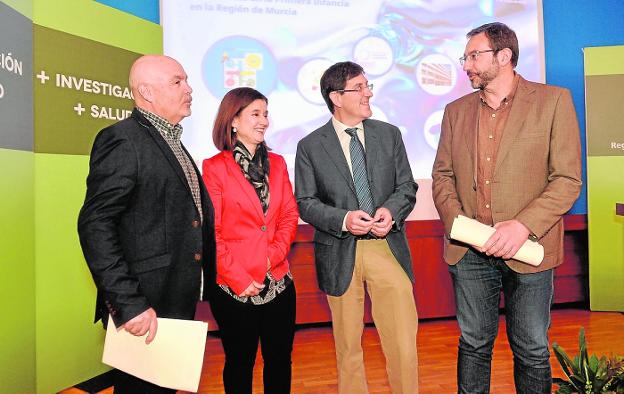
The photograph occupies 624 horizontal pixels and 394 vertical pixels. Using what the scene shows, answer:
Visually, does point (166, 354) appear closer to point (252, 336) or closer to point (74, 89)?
point (252, 336)

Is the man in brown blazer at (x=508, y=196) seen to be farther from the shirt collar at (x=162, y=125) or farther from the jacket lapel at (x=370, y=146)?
the shirt collar at (x=162, y=125)

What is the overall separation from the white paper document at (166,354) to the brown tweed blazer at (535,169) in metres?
1.09

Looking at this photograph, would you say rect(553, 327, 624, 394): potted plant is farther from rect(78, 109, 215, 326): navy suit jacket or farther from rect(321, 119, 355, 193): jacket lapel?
rect(78, 109, 215, 326): navy suit jacket

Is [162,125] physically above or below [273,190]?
above

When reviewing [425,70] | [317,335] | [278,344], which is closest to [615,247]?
[425,70]

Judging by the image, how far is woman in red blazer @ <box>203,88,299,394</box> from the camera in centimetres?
205

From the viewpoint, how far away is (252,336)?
207 centimetres

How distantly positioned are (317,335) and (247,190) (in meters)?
2.38

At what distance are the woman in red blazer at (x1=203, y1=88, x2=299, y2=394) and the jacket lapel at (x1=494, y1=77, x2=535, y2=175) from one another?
0.89 m

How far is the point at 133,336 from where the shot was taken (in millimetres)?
1554

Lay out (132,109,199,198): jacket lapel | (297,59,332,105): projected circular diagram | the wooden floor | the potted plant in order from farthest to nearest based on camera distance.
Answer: (297,59,332,105): projected circular diagram, the wooden floor, the potted plant, (132,109,199,198): jacket lapel

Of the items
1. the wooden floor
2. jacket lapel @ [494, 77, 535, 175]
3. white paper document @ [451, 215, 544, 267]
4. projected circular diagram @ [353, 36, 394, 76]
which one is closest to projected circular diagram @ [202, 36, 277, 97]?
projected circular diagram @ [353, 36, 394, 76]

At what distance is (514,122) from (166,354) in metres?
1.46

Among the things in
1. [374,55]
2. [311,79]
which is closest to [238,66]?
[311,79]
